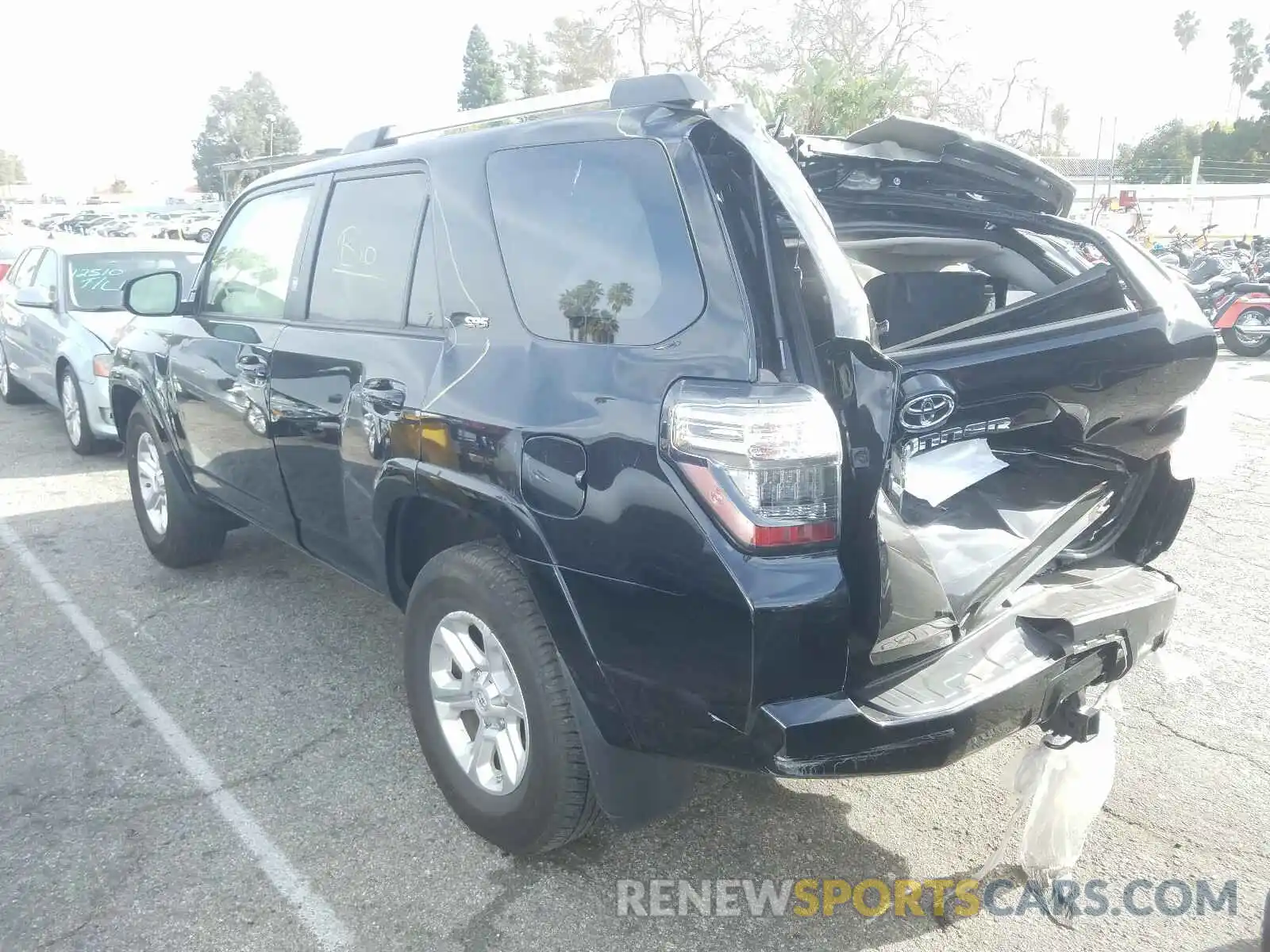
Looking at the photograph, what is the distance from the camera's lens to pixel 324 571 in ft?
17.1

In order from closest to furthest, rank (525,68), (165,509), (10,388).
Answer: (165,509)
(10,388)
(525,68)

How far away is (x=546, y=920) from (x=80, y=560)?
13.1 feet

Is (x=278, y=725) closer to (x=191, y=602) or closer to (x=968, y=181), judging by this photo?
(x=191, y=602)

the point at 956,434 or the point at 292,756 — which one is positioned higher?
the point at 956,434

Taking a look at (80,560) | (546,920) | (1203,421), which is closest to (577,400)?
(546,920)

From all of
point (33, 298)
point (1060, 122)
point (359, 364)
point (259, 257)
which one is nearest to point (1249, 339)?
point (259, 257)

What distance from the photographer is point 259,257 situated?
4.10 meters

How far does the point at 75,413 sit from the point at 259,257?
432cm

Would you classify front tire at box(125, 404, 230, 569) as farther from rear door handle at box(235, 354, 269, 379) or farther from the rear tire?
the rear tire

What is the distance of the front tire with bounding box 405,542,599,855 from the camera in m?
2.53

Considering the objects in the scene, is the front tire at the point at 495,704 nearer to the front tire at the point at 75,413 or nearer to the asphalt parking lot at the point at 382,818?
the asphalt parking lot at the point at 382,818

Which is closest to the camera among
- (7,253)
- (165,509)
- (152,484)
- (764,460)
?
(764,460)

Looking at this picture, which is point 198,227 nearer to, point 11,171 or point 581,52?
point 581,52

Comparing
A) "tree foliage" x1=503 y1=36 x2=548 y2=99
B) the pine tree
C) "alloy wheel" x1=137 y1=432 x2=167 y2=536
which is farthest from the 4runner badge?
the pine tree
